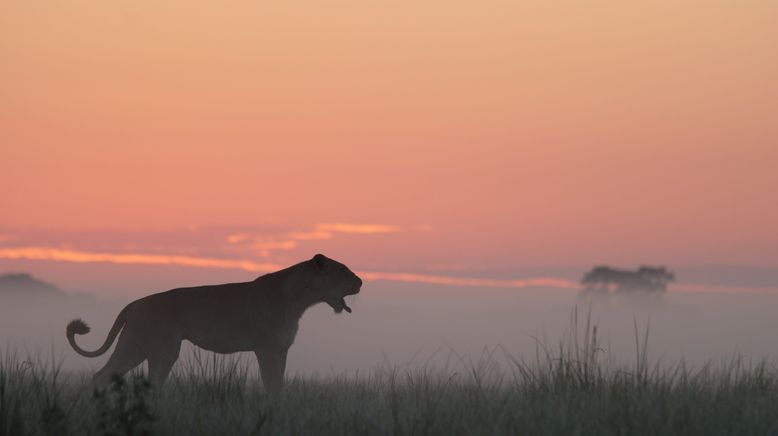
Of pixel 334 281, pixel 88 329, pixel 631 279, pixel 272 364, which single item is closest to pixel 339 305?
pixel 334 281

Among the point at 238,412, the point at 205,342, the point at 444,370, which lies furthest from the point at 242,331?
the point at 238,412

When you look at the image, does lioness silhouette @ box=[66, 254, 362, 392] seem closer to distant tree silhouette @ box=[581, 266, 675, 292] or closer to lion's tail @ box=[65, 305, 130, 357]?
lion's tail @ box=[65, 305, 130, 357]

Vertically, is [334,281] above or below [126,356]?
above

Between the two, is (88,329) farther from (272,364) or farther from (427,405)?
(427,405)

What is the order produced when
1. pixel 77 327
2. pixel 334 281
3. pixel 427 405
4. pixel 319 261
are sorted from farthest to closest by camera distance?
pixel 334 281
pixel 319 261
pixel 77 327
pixel 427 405

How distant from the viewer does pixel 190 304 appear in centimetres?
1331

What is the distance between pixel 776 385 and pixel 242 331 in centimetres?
582

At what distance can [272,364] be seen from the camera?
515 inches

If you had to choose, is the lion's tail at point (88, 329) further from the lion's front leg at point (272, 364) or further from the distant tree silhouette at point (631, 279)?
the distant tree silhouette at point (631, 279)

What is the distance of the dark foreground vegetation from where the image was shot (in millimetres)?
9023

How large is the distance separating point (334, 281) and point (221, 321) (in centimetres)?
137

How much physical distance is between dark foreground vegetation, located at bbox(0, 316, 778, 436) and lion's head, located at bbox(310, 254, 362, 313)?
1.18 m

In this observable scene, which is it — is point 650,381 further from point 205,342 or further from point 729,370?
point 205,342

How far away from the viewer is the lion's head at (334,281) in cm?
1355
